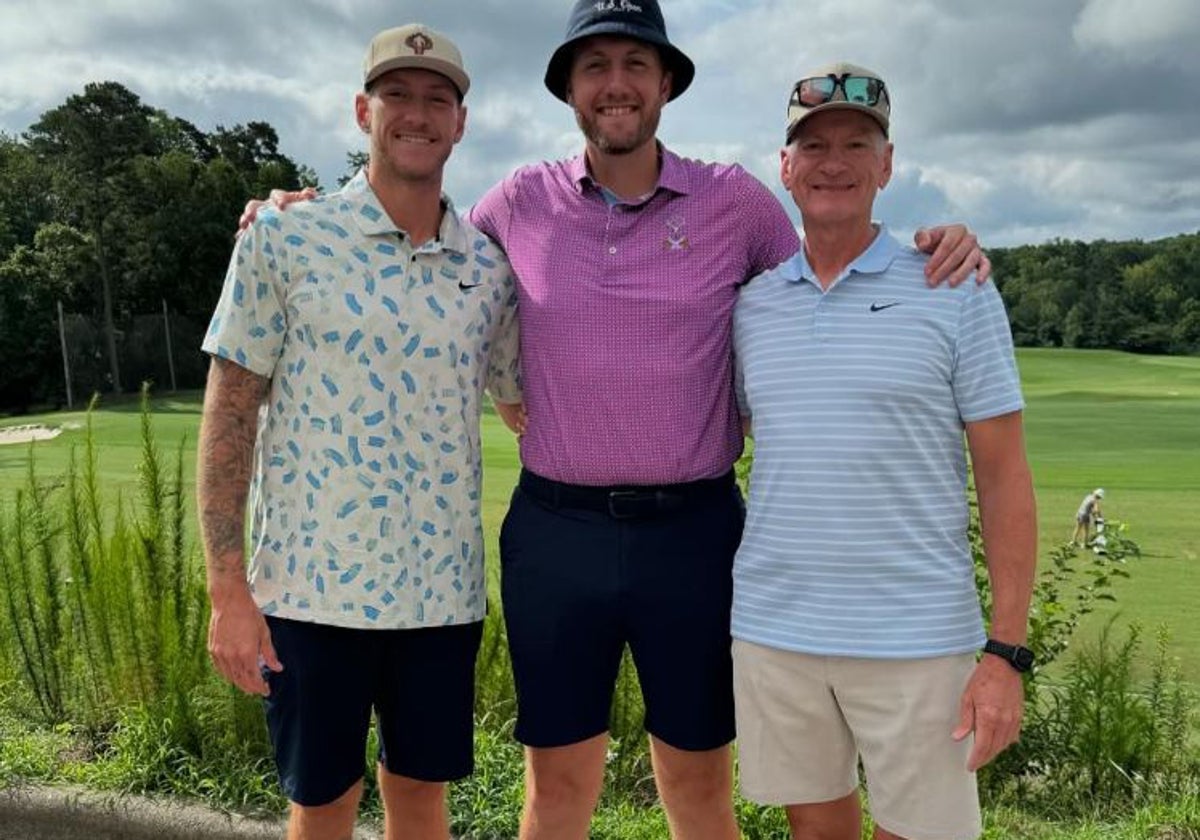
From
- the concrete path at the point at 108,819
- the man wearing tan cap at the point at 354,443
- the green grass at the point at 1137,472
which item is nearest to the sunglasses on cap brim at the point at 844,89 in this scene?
the man wearing tan cap at the point at 354,443

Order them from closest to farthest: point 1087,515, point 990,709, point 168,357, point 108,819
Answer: point 990,709, point 108,819, point 1087,515, point 168,357

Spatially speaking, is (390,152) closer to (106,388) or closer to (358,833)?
(358,833)

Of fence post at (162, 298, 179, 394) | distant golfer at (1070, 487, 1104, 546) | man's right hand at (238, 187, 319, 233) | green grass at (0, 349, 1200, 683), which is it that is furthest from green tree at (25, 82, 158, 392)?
man's right hand at (238, 187, 319, 233)

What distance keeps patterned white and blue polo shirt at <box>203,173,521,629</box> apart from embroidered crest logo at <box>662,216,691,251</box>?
57 centimetres

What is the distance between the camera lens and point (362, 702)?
2.78 meters

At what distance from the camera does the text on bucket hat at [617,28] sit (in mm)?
2863

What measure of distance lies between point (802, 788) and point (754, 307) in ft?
3.78

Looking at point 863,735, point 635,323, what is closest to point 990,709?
point 863,735

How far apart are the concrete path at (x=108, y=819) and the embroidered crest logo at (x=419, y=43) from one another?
7.97 feet

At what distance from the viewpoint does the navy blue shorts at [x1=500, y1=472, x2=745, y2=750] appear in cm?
281

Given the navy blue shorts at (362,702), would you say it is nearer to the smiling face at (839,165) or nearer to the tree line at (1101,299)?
the smiling face at (839,165)

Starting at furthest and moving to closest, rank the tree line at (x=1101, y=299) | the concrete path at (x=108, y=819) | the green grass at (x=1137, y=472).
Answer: the tree line at (x=1101, y=299) < the green grass at (x=1137, y=472) < the concrete path at (x=108, y=819)

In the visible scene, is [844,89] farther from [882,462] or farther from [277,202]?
[277,202]

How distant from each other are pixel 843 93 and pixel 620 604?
1.35 metres
